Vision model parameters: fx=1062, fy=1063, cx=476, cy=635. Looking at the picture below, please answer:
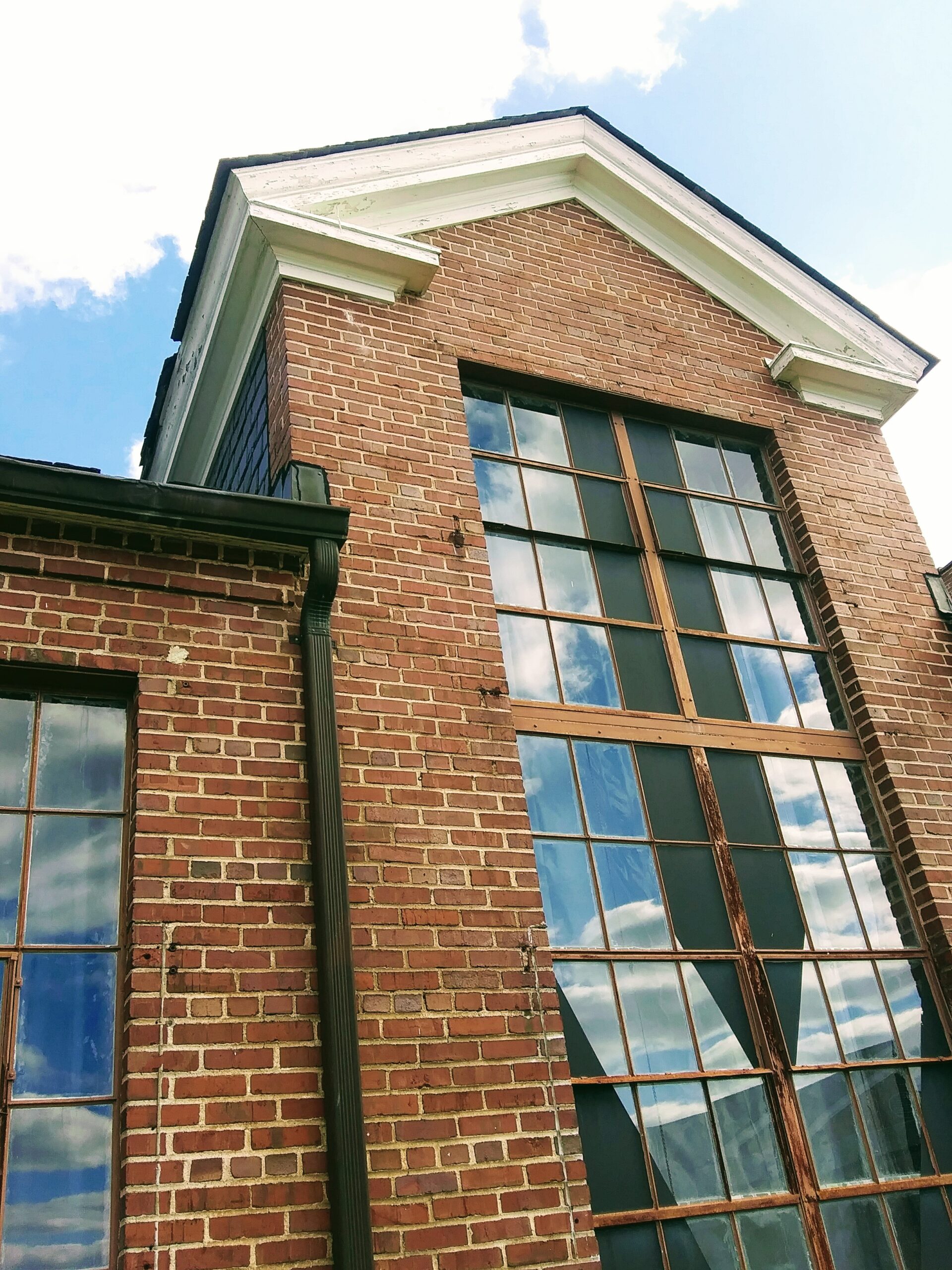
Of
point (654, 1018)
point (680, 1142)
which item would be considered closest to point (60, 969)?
point (654, 1018)

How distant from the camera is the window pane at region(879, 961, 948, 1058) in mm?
4898

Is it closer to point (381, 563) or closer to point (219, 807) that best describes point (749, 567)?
point (381, 563)

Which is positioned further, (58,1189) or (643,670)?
(643,670)

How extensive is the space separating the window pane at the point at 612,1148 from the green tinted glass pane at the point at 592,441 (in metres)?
3.37

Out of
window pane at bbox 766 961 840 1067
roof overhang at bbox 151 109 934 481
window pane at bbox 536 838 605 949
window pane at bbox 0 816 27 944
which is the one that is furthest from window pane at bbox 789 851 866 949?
window pane at bbox 0 816 27 944

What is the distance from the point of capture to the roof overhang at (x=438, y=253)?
5.75m

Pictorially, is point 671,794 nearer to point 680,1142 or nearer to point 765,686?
point 765,686

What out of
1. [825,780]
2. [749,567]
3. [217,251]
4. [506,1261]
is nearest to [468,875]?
[506,1261]

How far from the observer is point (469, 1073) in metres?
3.76

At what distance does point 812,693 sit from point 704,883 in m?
1.55

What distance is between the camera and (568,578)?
5.62 metres

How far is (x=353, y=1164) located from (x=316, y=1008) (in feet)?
1.68

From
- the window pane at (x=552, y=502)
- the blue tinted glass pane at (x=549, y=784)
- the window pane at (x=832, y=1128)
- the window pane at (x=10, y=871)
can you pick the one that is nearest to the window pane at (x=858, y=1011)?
the window pane at (x=832, y=1128)

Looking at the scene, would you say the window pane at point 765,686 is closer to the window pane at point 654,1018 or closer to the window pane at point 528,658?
the window pane at point 528,658
